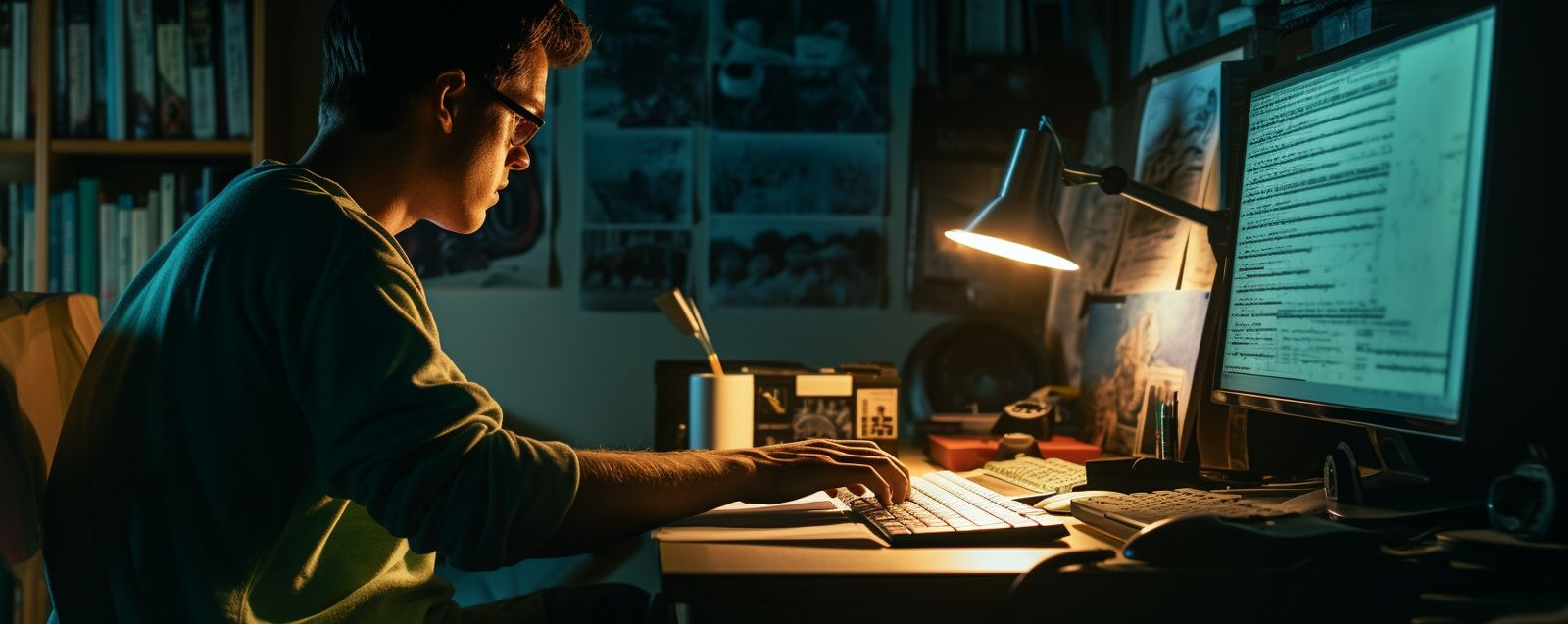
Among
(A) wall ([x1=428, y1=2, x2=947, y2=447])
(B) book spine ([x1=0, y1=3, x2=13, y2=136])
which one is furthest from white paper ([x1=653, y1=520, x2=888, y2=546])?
(B) book spine ([x1=0, y1=3, x2=13, y2=136])

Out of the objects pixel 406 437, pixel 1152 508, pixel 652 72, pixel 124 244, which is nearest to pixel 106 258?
pixel 124 244

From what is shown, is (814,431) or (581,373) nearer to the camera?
(814,431)

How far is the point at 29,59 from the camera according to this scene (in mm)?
1804

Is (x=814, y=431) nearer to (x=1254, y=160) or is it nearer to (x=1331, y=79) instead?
(x=1254, y=160)

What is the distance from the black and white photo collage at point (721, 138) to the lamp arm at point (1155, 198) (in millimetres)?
732

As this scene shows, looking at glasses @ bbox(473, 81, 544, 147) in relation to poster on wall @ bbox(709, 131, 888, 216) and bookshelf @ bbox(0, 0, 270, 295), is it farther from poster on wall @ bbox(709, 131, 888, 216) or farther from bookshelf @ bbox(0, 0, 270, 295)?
bookshelf @ bbox(0, 0, 270, 295)

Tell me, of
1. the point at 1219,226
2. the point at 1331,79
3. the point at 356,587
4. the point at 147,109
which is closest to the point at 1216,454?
the point at 1219,226

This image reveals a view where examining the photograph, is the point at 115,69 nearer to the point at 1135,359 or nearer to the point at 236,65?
the point at 236,65

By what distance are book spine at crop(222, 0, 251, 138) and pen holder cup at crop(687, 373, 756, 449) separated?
1063 mm

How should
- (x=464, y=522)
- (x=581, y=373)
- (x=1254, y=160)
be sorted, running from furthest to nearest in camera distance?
(x=581, y=373) < (x=1254, y=160) < (x=464, y=522)

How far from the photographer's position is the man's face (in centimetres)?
99

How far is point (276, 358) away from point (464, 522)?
21 cm

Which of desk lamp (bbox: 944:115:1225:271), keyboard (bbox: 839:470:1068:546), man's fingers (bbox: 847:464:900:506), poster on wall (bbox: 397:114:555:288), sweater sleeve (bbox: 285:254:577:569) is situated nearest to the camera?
sweater sleeve (bbox: 285:254:577:569)

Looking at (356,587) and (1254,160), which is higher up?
(1254,160)
